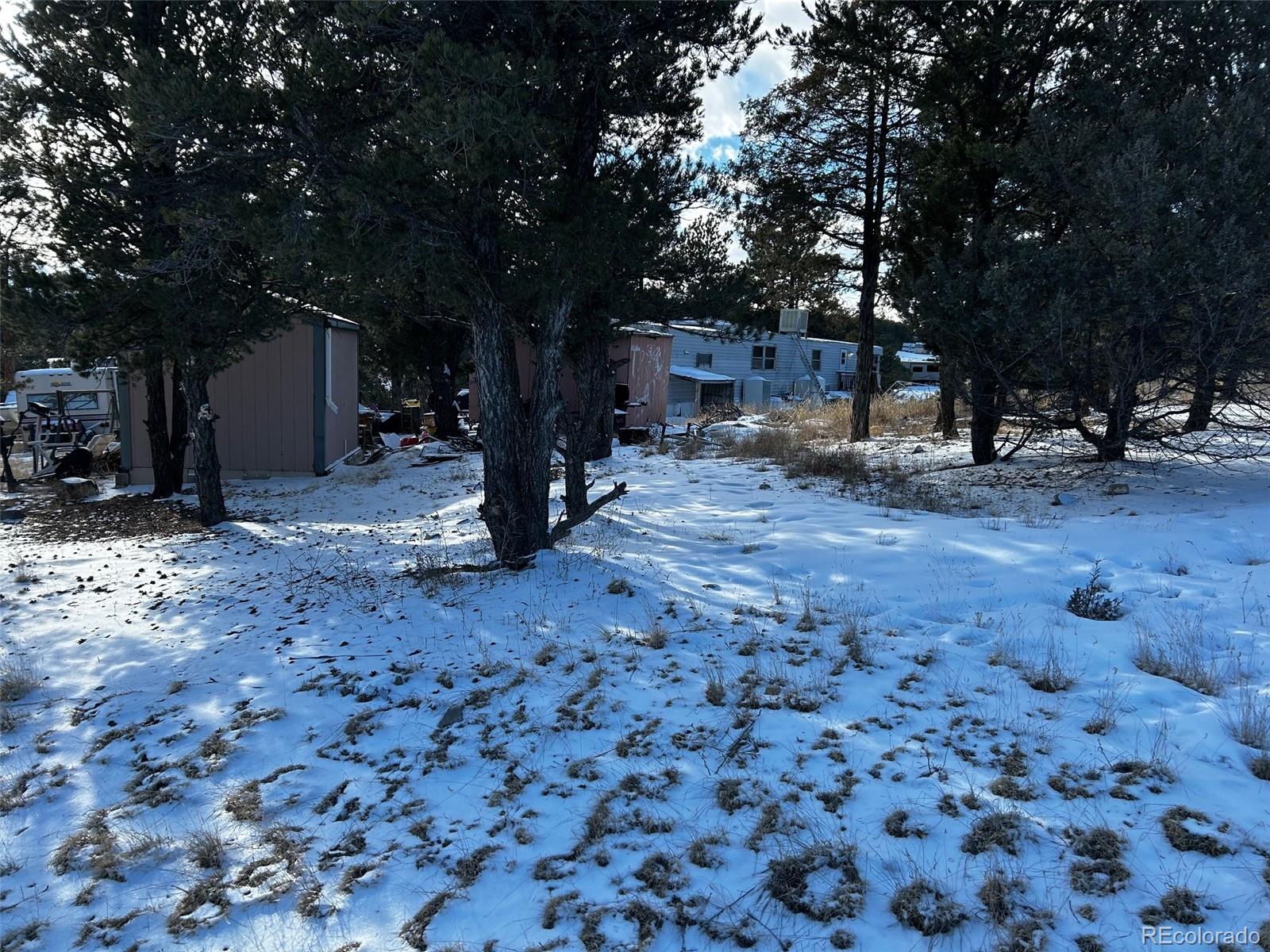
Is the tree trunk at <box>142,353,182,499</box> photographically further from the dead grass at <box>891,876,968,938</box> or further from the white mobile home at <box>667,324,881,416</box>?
the white mobile home at <box>667,324,881,416</box>

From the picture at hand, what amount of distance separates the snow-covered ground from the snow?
24.3m

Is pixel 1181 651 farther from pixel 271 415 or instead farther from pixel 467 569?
pixel 271 415

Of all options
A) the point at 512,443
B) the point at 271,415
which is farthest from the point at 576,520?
the point at 271,415

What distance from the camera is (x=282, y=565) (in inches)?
326

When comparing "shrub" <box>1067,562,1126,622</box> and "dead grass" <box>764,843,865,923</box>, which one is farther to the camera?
"shrub" <box>1067,562,1126,622</box>

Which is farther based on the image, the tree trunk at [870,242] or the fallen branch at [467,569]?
the tree trunk at [870,242]

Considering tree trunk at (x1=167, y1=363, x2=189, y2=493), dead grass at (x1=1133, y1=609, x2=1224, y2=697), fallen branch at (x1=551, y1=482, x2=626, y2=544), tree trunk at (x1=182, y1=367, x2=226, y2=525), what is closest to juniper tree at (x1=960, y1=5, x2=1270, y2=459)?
dead grass at (x1=1133, y1=609, x2=1224, y2=697)

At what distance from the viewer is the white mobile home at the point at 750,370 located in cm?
3123

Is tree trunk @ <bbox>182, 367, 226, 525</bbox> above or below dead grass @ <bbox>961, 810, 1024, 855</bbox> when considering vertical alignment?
above

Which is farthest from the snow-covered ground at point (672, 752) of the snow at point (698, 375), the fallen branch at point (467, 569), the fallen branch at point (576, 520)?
the snow at point (698, 375)

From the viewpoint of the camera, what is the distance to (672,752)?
11.6ft

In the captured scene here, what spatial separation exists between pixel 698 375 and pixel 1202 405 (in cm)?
2374

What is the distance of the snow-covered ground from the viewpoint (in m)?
2.59

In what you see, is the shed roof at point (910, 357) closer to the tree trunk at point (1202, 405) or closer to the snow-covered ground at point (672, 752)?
the tree trunk at point (1202, 405)
